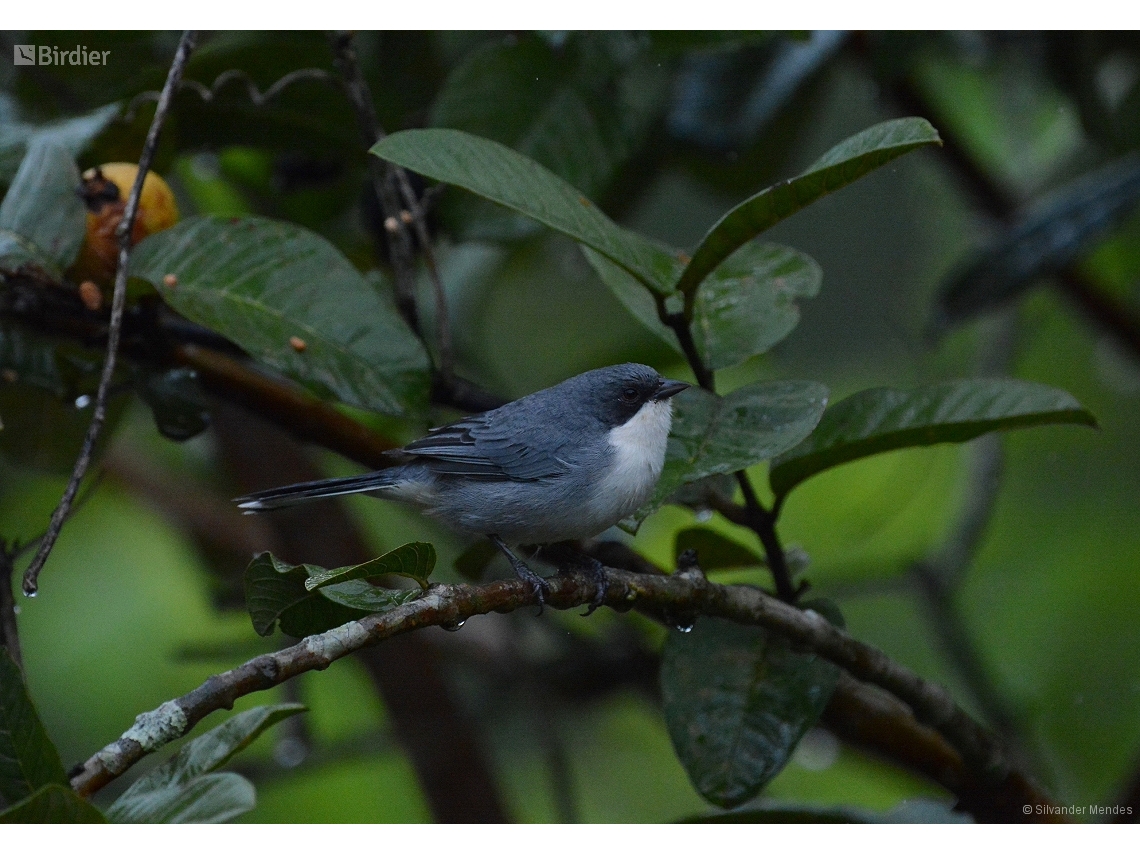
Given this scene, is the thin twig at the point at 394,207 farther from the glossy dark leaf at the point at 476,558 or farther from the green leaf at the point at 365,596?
the green leaf at the point at 365,596

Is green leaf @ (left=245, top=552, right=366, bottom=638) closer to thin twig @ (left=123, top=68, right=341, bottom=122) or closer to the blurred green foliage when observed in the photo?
the blurred green foliage

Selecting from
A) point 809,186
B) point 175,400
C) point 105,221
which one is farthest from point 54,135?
point 809,186

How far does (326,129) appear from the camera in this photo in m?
1.80

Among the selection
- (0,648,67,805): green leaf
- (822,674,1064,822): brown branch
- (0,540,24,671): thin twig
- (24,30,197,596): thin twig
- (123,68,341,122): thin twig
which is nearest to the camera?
(0,648,67,805): green leaf

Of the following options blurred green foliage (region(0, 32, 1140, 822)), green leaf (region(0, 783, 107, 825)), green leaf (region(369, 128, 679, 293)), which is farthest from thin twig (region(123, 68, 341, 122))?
green leaf (region(0, 783, 107, 825))

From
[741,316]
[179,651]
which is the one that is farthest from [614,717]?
[741,316]

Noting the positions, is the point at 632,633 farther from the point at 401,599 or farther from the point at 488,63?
the point at 401,599

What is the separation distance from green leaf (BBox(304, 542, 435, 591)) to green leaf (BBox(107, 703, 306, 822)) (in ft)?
0.41

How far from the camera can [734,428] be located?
1.26m

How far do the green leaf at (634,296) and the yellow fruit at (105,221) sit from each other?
2.02 feet

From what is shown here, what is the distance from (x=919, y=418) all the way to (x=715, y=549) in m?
0.31

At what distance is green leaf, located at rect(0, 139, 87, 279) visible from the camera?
1.42 metres

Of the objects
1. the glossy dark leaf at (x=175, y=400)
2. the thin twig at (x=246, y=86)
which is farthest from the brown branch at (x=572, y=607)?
the thin twig at (x=246, y=86)

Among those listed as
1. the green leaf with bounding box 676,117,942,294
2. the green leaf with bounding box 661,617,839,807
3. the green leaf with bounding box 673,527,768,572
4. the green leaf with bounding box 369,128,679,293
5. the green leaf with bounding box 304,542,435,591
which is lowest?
the green leaf with bounding box 661,617,839,807
